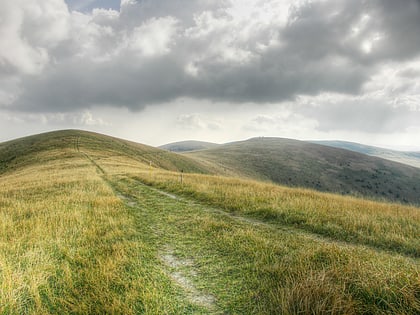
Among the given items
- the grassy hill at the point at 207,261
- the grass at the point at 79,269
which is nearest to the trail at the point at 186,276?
the grassy hill at the point at 207,261

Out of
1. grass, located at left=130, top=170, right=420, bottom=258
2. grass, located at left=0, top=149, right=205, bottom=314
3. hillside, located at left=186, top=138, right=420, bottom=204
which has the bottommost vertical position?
hillside, located at left=186, top=138, right=420, bottom=204

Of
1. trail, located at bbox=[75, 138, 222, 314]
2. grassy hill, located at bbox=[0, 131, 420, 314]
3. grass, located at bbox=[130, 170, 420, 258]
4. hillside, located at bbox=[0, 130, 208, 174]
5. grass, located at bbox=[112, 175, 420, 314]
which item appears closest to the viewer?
grass, located at bbox=[112, 175, 420, 314]

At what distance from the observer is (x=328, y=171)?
387 feet

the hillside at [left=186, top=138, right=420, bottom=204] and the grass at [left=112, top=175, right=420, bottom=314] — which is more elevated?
the grass at [left=112, top=175, right=420, bottom=314]

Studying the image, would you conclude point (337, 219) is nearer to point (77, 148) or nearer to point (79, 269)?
point (79, 269)

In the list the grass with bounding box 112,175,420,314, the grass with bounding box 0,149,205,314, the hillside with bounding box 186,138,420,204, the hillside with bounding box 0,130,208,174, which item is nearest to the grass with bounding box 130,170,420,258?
the grass with bounding box 112,175,420,314

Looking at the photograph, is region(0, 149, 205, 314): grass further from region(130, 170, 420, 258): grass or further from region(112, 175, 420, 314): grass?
region(130, 170, 420, 258): grass

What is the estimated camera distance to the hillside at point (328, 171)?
330 feet

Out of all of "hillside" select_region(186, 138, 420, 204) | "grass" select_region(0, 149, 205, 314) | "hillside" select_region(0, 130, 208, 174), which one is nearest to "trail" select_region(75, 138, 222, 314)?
"grass" select_region(0, 149, 205, 314)

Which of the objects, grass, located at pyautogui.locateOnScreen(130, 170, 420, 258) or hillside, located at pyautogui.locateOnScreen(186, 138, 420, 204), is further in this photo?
hillside, located at pyautogui.locateOnScreen(186, 138, 420, 204)

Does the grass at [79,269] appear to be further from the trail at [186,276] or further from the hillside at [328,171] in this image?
the hillside at [328,171]

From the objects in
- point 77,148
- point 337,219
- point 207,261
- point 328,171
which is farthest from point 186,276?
point 328,171

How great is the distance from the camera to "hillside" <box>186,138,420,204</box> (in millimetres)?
100500

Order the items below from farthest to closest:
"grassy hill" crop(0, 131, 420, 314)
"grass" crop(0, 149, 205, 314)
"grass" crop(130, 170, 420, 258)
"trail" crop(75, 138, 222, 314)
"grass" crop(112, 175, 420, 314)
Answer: "grass" crop(130, 170, 420, 258), "trail" crop(75, 138, 222, 314), "grass" crop(0, 149, 205, 314), "grassy hill" crop(0, 131, 420, 314), "grass" crop(112, 175, 420, 314)
